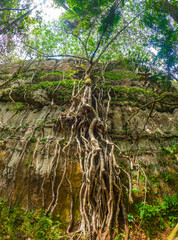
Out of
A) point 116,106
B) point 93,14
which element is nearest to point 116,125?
point 116,106

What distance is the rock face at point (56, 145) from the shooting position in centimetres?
261

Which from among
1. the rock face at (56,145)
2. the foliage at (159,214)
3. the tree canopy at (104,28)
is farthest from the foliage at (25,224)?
the tree canopy at (104,28)

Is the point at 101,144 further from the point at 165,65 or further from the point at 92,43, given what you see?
the point at 92,43

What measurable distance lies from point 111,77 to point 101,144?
315 centimetres

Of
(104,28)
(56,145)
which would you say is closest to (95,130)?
(56,145)

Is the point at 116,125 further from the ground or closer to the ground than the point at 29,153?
further from the ground

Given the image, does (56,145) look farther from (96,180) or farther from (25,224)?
(25,224)

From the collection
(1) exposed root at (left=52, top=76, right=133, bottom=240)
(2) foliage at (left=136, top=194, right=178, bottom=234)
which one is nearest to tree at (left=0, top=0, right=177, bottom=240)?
(1) exposed root at (left=52, top=76, right=133, bottom=240)

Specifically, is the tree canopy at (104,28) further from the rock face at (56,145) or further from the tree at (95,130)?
the rock face at (56,145)

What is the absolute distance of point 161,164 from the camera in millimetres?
3012

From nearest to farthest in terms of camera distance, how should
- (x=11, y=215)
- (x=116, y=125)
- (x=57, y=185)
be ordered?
(x=11, y=215) → (x=57, y=185) → (x=116, y=125)

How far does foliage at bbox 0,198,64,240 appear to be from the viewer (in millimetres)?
1939

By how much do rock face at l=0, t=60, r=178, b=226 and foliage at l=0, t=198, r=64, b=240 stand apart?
15cm

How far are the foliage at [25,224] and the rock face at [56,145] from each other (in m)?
0.15
